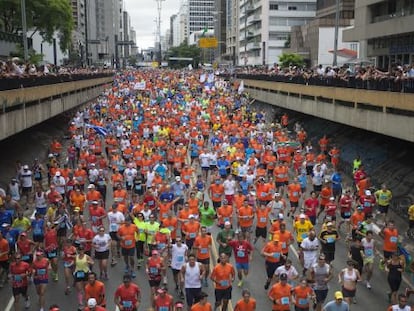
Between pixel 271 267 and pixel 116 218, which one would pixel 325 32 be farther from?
pixel 271 267

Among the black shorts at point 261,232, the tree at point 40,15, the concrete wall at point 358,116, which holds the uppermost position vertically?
the tree at point 40,15

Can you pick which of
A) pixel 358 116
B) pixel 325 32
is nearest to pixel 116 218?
pixel 358 116

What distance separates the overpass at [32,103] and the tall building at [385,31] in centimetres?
1936

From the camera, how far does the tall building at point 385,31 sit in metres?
35.5

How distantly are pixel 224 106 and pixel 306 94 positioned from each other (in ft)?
41.4

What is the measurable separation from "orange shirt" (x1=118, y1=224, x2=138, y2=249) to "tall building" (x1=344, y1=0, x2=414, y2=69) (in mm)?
26820

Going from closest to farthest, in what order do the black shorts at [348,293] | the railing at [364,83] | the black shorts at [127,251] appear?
1. the black shorts at [348,293]
2. the black shorts at [127,251]
3. the railing at [364,83]

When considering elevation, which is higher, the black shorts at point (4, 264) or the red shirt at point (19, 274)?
the red shirt at point (19, 274)

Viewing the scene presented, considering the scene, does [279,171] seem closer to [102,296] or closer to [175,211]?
[175,211]

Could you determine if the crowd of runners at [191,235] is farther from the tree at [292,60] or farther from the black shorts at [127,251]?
the tree at [292,60]

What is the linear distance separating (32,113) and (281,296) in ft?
50.9

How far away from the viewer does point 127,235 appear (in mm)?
11773

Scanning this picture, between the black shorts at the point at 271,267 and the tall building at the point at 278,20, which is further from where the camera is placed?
the tall building at the point at 278,20

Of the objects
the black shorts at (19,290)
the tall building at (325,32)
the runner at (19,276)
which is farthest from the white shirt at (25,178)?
the tall building at (325,32)
